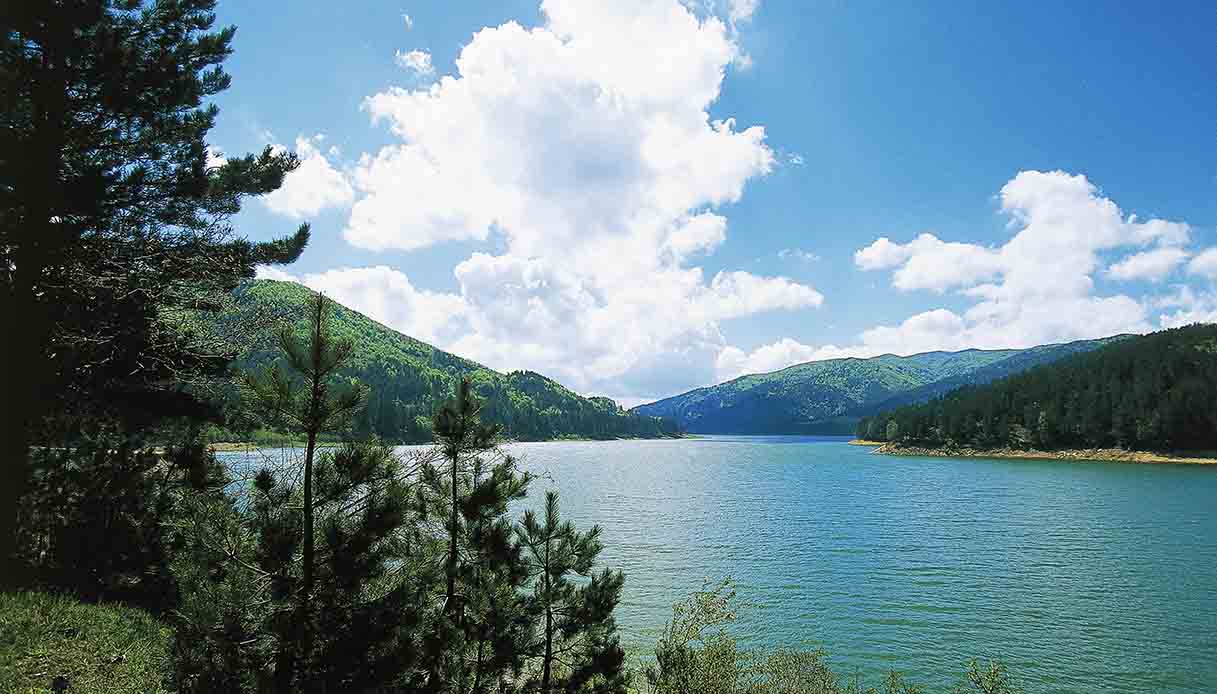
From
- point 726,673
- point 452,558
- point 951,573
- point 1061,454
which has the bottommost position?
point 1061,454

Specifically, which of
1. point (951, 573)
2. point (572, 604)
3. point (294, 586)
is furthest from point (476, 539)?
point (951, 573)

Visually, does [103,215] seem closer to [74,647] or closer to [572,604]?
[74,647]

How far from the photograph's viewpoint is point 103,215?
14.1 metres

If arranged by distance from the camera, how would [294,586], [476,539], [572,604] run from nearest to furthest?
[294,586], [476,539], [572,604]

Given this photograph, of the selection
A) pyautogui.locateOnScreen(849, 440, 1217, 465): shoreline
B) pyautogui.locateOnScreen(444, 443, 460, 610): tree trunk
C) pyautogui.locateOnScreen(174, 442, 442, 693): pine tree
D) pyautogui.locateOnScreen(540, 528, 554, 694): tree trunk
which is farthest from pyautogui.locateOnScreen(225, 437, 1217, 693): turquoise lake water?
pyautogui.locateOnScreen(849, 440, 1217, 465): shoreline

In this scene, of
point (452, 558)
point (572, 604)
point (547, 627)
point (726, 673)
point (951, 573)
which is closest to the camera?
point (452, 558)

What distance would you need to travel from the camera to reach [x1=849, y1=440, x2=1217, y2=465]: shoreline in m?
109

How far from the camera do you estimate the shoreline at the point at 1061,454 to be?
109 m

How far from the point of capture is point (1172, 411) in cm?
11312

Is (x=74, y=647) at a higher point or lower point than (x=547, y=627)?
higher

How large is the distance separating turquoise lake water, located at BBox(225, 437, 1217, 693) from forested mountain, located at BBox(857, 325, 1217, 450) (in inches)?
2657

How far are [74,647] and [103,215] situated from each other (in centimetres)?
995

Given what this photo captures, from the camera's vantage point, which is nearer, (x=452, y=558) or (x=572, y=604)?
(x=452, y=558)

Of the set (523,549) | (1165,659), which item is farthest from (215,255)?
(1165,659)
